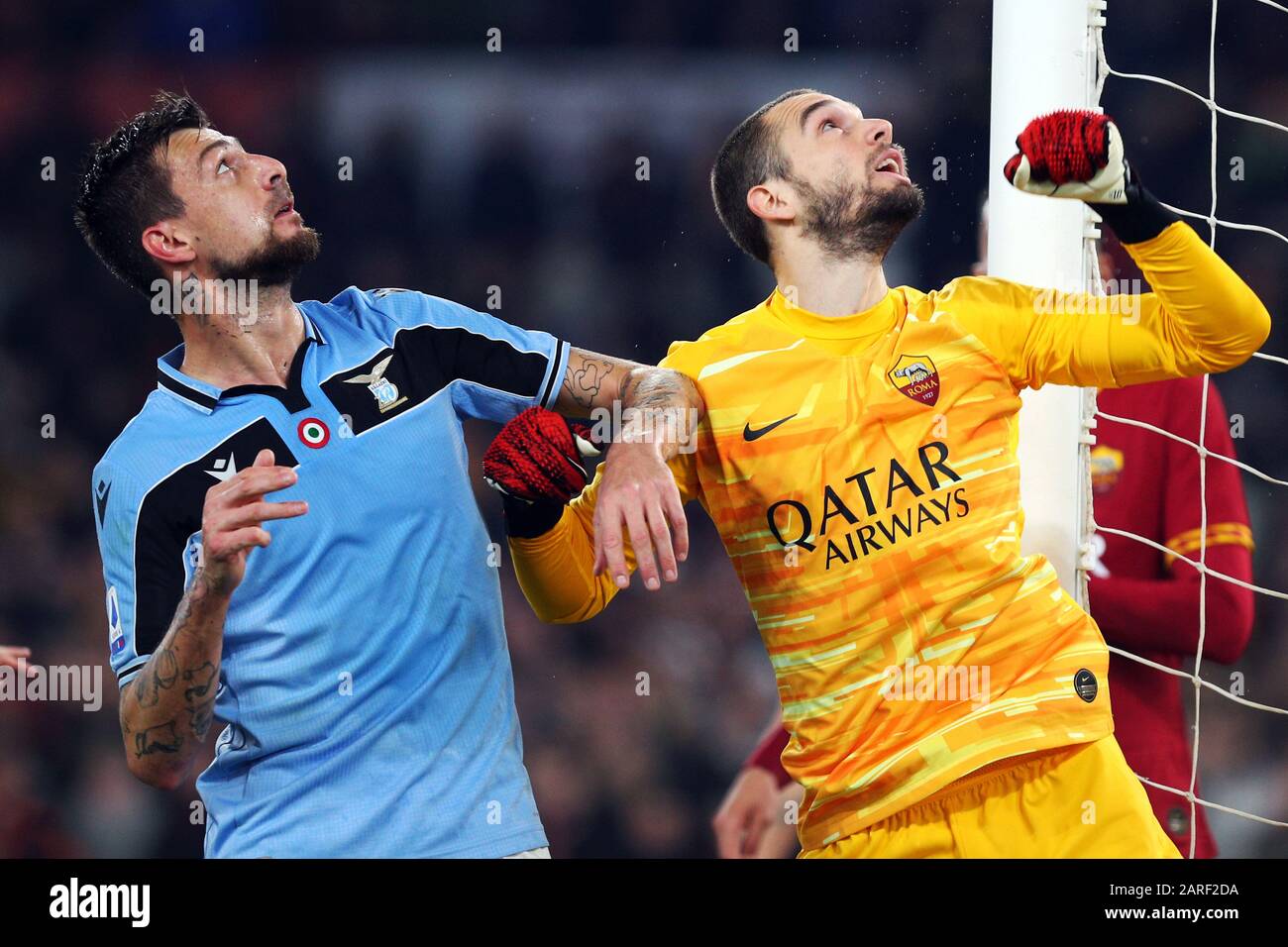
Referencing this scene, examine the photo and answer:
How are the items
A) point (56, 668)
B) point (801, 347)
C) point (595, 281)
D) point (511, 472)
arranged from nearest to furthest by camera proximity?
1. point (511, 472)
2. point (801, 347)
3. point (56, 668)
4. point (595, 281)

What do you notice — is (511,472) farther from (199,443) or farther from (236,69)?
(236,69)

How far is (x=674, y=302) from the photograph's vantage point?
17.4ft

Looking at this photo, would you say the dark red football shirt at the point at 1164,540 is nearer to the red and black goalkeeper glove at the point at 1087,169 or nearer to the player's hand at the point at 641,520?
the red and black goalkeeper glove at the point at 1087,169

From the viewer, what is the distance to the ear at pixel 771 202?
95.8 inches

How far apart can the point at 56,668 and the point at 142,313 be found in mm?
1186

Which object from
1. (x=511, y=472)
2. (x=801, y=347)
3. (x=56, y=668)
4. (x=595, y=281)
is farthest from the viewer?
(x=595, y=281)

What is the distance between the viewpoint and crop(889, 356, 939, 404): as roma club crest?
7.59ft

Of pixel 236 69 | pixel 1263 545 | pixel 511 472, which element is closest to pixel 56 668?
pixel 236 69

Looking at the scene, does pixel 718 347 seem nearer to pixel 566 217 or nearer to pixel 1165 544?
pixel 1165 544

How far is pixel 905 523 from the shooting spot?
2266mm

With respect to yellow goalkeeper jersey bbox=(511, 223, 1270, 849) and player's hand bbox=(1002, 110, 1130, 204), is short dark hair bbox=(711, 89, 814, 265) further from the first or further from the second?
player's hand bbox=(1002, 110, 1130, 204)

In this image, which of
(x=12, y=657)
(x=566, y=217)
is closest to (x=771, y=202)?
(x=12, y=657)

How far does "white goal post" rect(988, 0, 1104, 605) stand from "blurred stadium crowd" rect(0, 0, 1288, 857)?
2337 mm
